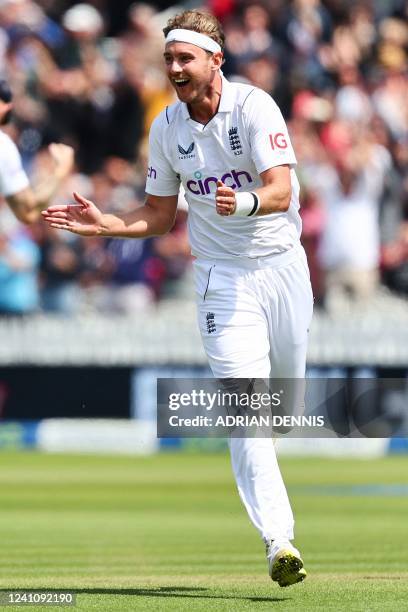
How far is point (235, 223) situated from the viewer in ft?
24.9

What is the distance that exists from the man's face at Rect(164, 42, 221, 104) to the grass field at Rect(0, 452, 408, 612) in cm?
244

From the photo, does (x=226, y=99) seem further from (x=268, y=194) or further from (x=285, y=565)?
(x=285, y=565)

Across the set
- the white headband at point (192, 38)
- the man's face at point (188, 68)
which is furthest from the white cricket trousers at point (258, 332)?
the white headband at point (192, 38)

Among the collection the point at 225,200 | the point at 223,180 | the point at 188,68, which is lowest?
the point at 225,200

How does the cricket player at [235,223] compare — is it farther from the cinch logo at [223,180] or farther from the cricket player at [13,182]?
the cricket player at [13,182]

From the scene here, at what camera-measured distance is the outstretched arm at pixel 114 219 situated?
759 centimetres

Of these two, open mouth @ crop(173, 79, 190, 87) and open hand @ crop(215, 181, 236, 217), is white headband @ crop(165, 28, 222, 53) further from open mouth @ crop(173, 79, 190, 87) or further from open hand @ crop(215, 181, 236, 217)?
open hand @ crop(215, 181, 236, 217)

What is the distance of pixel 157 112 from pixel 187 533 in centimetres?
867

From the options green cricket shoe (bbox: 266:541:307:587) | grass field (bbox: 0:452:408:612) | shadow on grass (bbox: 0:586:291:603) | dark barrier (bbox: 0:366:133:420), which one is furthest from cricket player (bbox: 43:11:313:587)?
dark barrier (bbox: 0:366:133:420)

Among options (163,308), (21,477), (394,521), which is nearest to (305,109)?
(163,308)

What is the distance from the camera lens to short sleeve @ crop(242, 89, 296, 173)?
731 centimetres

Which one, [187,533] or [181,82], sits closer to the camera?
[181,82]

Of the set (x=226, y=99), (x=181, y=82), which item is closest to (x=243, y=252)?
(x=226, y=99)

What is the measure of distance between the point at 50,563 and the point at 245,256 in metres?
2.49
